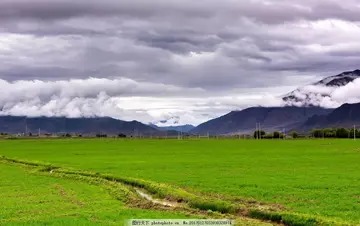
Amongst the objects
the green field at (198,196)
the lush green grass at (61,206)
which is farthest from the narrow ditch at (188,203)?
the lush green grass at (61,206)

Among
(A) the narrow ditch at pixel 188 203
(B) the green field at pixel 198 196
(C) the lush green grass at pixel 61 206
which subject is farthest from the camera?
(B) the green field at pixel 198 196

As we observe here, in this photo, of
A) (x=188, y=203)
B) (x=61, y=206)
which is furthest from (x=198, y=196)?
(x=61, y=206)

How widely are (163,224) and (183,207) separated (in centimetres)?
1126

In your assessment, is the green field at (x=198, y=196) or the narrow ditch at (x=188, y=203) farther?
the green field at (x=198, y=196)

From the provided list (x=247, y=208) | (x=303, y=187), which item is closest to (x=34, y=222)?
(x=247, y=208)

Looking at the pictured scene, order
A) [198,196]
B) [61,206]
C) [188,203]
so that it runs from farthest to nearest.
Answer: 1. [198,196]
2. [188,203]
3. [61,206]

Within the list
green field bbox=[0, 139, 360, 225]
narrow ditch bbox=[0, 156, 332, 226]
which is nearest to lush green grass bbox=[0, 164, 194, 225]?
green field bbox=[0, 139, 360, 225]

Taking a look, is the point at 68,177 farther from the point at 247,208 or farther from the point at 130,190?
the point at 247,208

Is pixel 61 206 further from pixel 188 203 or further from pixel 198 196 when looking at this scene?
pixel 198 196

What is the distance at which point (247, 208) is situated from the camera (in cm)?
3256

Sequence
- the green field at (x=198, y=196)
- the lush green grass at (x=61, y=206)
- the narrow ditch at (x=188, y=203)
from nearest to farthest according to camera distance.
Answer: the lush green grass at (x=61, y=206) < the narrow ditch at (x=188, y=203) < the green field at (x=198, y=196)

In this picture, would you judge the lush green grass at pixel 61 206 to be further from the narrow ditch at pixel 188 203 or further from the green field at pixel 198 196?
the narrow ditch at pixel 188 203

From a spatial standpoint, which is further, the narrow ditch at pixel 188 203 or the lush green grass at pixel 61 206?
the narrow ditch at pixel 188 203

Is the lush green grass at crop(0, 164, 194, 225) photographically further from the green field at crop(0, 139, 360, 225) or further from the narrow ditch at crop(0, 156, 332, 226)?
the narrow ditch at crop(0, 156, 332, 226)
